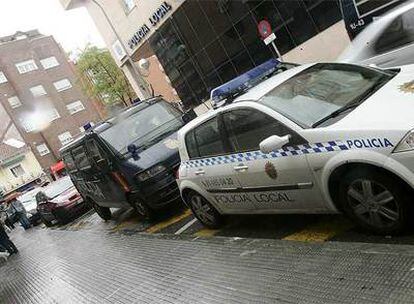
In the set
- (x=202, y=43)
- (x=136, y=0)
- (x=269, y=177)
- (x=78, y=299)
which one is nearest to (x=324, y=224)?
(x=269, y=177)

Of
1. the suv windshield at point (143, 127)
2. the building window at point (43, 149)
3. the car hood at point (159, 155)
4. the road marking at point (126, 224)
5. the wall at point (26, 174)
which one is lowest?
the road marking at point (126, 224)

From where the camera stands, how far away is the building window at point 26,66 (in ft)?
192

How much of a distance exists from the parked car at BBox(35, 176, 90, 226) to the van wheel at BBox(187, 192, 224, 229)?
9.92m

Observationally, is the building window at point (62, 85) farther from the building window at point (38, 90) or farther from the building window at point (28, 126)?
the building window at point (28, 126)

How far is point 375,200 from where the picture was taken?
4.59m

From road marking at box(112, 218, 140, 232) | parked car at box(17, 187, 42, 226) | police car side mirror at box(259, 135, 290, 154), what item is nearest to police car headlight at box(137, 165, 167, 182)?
road marking at box(112, 218, 140, 232)

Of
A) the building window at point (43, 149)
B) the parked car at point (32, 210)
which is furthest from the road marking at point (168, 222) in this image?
the building window at point (43, 149)

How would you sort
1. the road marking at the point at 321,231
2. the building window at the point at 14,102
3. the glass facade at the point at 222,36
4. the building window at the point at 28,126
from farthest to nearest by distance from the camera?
1. the building window at the point at 28,126
2. the building window at the point at 14,102
3. the glass facade at the point at 222,36
4. the road marking at the point at 321,231

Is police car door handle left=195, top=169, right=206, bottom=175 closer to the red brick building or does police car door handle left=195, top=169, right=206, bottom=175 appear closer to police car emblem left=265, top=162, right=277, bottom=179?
police car emblem left=265, top=162, right=277, bottom=179

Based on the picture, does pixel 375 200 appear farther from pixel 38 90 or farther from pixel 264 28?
pixel 38 90

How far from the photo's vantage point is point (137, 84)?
101 feet

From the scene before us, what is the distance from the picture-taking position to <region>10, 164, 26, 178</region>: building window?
57.5 metres

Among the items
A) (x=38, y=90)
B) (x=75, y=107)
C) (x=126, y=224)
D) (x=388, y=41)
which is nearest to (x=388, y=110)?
(x=388, y=41)

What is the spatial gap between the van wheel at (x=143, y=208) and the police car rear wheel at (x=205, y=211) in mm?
2638
